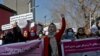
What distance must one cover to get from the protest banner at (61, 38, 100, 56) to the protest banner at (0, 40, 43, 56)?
0.93 metres

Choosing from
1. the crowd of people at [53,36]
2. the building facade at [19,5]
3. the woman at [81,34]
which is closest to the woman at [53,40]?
the crowd of people at [53,36]

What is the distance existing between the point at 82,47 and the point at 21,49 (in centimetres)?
190

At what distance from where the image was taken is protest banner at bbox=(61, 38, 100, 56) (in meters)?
11.5

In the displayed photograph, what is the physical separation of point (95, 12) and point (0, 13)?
12516 millimetres

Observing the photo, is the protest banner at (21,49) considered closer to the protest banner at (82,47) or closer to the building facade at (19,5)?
the protest banner at (82,47)

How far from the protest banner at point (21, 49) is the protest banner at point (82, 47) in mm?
931

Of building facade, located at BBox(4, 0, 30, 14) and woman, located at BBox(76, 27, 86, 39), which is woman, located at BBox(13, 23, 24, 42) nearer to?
woman, located at BBox(76, 27, 86, 39)

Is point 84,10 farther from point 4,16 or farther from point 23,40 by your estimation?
point 23,40

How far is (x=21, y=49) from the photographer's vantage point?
A: 1158 cm

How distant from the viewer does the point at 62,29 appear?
36.5 feet

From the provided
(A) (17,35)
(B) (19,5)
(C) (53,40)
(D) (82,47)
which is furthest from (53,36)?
(B) (19,5)

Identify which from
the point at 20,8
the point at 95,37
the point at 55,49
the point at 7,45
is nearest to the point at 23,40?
the point at 7,45

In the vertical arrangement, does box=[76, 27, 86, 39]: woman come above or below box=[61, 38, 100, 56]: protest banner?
above

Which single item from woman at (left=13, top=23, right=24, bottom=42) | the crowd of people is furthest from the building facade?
woman at (left=13, top=23, right=24, bottom=42)
